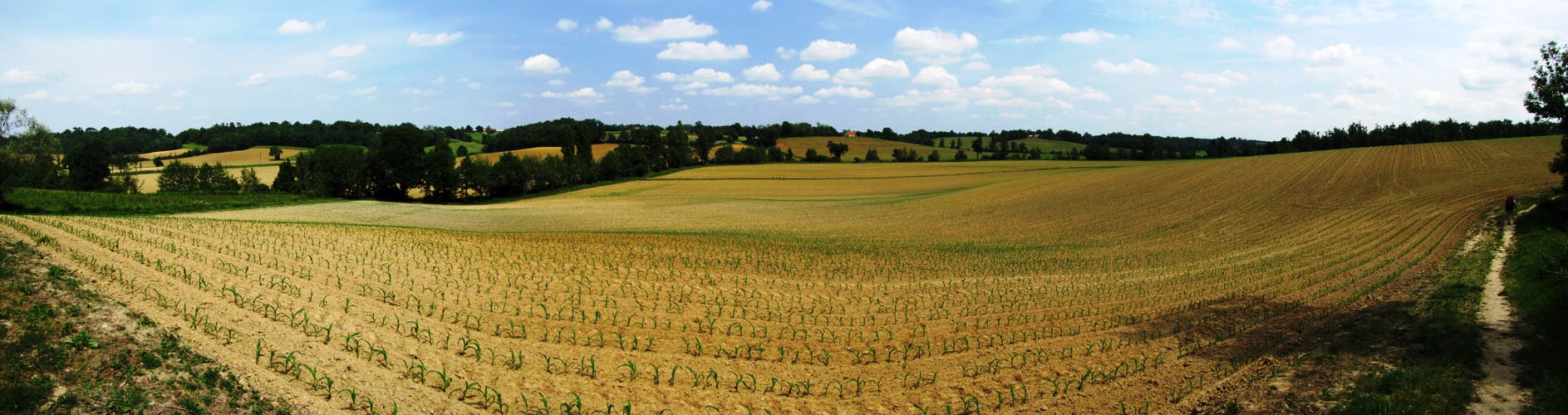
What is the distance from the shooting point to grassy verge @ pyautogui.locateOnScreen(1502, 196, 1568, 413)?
30.5 ft

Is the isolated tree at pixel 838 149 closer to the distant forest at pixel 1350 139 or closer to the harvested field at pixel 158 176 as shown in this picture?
the distant forest at pixel 1350 139

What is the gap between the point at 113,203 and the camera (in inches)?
1407

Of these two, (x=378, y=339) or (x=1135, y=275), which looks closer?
(x=378, y=339)

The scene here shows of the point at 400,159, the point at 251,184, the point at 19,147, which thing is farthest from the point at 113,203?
the point at 251,184

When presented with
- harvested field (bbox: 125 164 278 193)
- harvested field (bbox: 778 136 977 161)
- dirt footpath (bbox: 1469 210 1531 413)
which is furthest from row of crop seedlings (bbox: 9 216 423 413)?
harvested field (bbox: 778 136 977 161)

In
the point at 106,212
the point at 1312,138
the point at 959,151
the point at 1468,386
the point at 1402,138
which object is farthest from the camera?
the point at 959,151

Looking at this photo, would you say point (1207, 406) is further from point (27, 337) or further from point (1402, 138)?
point (1402, 138)

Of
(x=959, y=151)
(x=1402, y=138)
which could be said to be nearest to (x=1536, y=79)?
(x=1402, y=138)

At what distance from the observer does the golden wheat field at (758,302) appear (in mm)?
10492

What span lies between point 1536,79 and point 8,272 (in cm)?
3106

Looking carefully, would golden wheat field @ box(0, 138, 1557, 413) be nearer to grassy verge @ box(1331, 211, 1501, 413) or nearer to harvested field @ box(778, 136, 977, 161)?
grassy verge @ box(1331, 211, 1501, 413)

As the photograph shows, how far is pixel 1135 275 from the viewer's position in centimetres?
2192

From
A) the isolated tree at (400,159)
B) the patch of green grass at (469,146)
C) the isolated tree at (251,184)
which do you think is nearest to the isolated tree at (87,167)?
the isolated tree at (251,184)

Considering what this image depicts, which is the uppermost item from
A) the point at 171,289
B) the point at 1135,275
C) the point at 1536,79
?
the point at 1536,79
